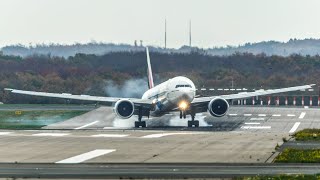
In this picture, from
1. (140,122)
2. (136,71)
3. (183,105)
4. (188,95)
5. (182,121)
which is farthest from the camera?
(136,71)

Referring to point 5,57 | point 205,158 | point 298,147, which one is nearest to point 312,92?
point 5,57

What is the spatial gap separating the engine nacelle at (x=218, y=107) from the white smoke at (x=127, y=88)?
24.0 m

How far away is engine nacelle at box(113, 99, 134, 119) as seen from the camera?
72750mm

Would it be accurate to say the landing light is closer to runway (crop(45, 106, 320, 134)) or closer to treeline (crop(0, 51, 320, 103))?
runway (crop(45, 106, 320, 134))

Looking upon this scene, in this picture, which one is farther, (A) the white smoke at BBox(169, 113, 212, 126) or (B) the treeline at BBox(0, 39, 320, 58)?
(B) the treeline at BBox(0, 39, 320, 58)

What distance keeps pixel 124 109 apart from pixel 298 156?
1574 inches

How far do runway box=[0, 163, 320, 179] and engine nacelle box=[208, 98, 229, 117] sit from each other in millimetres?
41501

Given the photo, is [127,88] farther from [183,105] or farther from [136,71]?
[183,105]

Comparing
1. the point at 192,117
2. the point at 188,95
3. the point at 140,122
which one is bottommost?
the point at 140,122

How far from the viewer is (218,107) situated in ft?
239

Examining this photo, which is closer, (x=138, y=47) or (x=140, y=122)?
(x=140, y=122)

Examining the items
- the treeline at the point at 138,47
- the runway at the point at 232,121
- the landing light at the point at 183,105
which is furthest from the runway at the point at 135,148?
the treeline at the point at 138,47

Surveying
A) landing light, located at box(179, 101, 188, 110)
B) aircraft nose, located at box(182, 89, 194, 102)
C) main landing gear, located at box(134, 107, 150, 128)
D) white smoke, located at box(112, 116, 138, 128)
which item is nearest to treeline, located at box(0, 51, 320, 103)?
white smoke, located at box(112, 116, 138, 128)

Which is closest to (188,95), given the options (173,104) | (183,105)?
(183,105)
